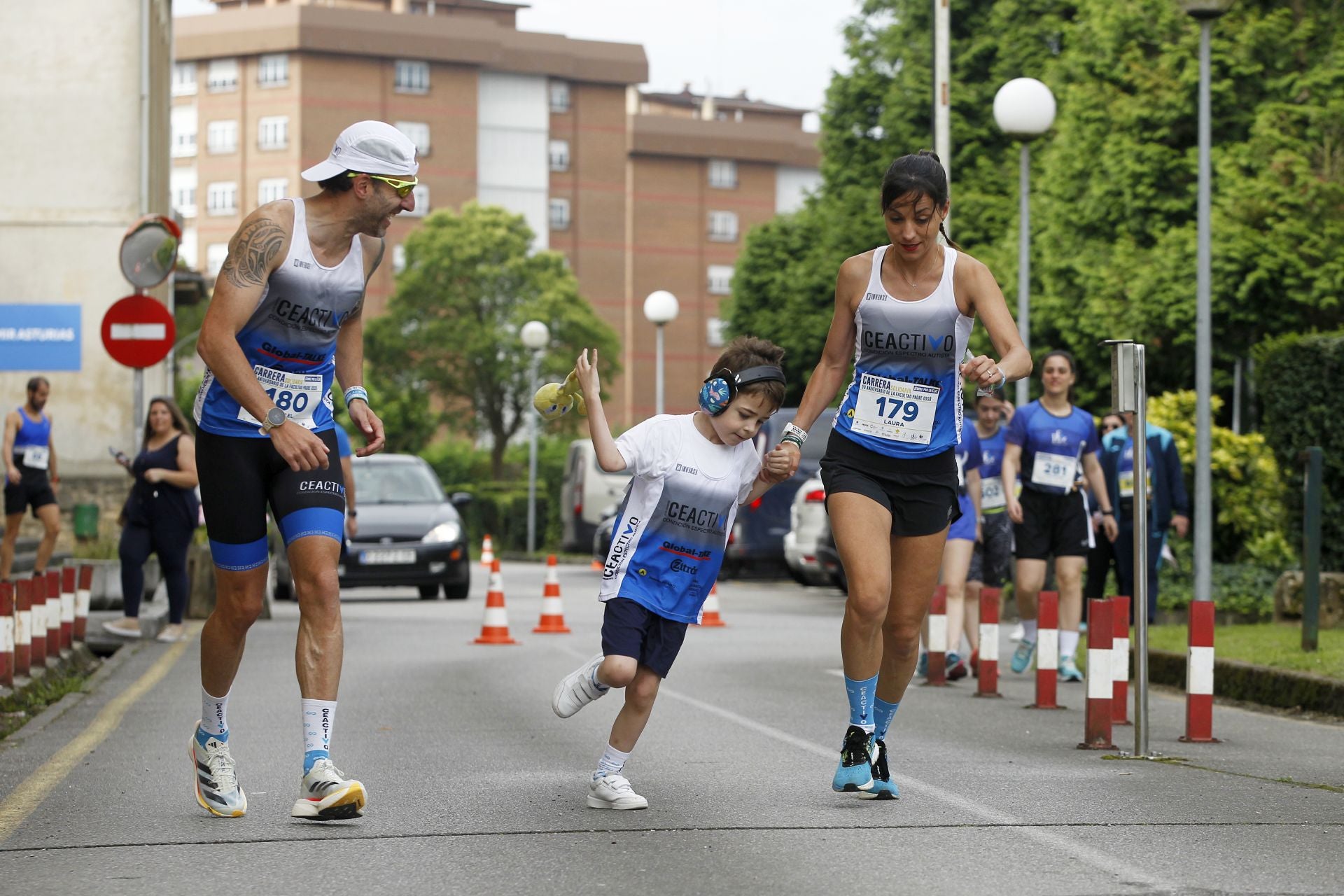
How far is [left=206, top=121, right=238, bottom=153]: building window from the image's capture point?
91.6 m

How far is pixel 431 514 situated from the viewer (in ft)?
78.9

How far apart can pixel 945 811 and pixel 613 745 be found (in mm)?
1151

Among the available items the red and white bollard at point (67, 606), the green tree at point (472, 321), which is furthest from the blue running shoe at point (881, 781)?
the green tree at point (472, 321)

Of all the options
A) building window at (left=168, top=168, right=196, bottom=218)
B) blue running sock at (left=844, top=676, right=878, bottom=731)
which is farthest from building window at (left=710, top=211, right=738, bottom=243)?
blue running sock at (left=844, top=676, right=878, bottom=731)

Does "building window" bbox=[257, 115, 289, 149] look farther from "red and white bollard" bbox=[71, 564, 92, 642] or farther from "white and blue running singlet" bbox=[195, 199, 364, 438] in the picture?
"white and blue running singlet" bbox=[195, 199, 364, 438]

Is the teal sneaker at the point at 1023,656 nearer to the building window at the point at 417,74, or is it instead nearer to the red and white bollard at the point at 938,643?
the red and white bollard at the point at 938,643

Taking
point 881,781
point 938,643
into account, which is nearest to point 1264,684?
point 938,643

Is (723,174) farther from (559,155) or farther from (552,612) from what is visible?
(552,612)

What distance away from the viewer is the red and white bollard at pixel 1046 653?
11.6 m

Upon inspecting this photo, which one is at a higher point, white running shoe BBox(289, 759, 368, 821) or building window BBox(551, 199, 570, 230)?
building window BBox(551, 199, 570, 230)

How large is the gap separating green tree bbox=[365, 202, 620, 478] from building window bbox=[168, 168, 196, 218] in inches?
757

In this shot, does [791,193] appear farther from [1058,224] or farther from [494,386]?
[1058,224]

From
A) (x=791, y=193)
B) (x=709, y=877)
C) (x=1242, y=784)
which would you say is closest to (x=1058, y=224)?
(x=1242, y=784)

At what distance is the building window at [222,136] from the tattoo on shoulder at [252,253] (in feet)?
286
